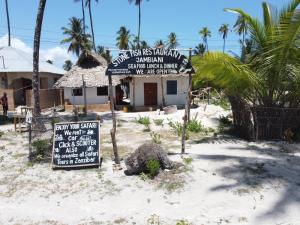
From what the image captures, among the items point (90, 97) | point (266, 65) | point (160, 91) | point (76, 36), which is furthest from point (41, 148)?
point (76, 36)

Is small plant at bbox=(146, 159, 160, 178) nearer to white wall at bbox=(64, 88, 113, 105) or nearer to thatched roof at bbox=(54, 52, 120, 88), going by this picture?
thatched roof at bbox=(54, 52, 120, 88)

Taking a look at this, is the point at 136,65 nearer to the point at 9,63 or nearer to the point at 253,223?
the point at 253,223

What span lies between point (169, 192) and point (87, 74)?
67.7 feet

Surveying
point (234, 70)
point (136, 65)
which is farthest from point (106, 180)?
point (234, 70)

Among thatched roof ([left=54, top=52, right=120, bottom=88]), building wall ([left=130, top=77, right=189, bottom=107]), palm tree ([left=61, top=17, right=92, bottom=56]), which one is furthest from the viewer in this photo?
palm tree ([left=61, top=17, right=92, bottom=56])

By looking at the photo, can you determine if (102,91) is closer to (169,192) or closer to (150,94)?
(150,94)

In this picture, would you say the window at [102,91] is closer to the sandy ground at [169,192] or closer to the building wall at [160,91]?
the building wall at [160,91]

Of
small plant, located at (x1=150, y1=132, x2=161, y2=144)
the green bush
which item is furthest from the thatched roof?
the green bush

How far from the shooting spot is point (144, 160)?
861cm

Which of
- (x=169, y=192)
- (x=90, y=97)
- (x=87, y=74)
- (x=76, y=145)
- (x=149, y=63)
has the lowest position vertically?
A: (x=169, y=192)

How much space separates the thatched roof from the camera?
2647 centimetres

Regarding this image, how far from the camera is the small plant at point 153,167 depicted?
332 inches

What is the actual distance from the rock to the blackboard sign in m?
1.07

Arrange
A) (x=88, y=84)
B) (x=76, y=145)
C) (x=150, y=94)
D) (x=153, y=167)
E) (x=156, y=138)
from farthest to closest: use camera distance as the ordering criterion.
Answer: (x=150, y=94), (x=88, y=84), (x=156, y=138), (x=76, y=145), (x=153, y=167)
